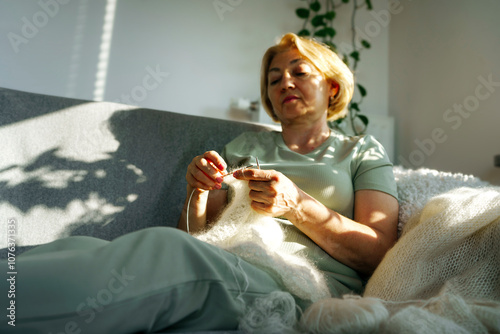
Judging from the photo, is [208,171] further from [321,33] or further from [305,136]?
[321,33]

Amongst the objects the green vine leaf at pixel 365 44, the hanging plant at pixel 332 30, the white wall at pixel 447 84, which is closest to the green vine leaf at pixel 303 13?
the hanging plant at pixel 332 30

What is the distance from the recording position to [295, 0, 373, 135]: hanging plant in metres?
2.26

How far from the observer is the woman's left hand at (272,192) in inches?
37.7

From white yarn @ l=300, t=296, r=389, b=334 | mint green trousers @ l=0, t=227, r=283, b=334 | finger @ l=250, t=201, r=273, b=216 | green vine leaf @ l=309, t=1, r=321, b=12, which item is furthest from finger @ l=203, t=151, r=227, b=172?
green vine leaf @ l=309, t=1, r=321, b=12

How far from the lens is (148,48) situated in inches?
81.5

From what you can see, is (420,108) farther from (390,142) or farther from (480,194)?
(480,194)

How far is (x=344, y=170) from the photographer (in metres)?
1.16

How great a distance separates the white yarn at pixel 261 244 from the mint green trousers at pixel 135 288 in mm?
44

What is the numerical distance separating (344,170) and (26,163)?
941mm

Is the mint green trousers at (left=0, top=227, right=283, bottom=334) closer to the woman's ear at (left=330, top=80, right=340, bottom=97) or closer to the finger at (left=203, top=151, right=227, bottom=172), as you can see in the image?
the finger at (left=203, top=151, right=227, bottom=172)

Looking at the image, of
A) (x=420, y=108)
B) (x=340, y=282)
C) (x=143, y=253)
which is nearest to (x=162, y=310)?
(x=143, y=253)

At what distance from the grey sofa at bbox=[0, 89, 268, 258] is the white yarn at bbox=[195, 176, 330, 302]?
11.9 inches

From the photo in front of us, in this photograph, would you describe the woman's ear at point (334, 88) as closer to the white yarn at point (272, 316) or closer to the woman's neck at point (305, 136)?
the woman's neck at point (305, 136)

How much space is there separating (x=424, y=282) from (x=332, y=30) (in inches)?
67.8
